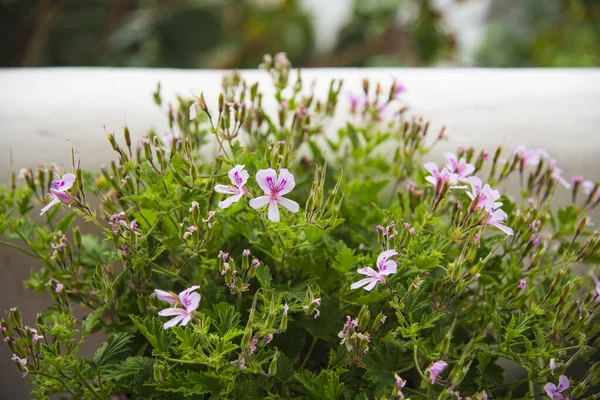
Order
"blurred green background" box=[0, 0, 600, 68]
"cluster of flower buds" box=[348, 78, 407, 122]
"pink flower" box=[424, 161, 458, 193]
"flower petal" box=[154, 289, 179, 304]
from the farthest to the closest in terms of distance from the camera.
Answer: "blurred green background" box=[0, 0, 600, 68], "cluster of flower buds" box=[348, 78, 407, 122], "pink flower" box=[424, 161, 458, 193], "flower petal" box=[154, 289, 179, 304]

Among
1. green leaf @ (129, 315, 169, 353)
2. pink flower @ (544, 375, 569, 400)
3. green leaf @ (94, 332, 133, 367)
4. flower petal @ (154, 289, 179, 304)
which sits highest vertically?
flower petal @ (154, 289, 179, 304)

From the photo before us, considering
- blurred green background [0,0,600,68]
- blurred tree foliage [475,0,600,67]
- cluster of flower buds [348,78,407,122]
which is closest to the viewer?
cluster of flower buds [348,78,407,122]

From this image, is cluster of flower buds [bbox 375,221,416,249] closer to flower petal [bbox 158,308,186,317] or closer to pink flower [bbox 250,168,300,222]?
pink flower [bbox 250,168,300,222]

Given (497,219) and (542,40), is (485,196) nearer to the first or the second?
(497,219)

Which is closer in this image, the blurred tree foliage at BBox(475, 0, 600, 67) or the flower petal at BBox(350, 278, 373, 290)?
the flower petal at BBox(350, 278, 373, 290)

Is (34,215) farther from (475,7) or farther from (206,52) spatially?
(475,7)

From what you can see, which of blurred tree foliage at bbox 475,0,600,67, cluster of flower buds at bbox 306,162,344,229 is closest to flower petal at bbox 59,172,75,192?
cluster of flower buds at bbox 306,162,344,229

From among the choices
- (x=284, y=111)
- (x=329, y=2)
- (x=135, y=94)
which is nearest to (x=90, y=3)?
(x=329, y=2)
